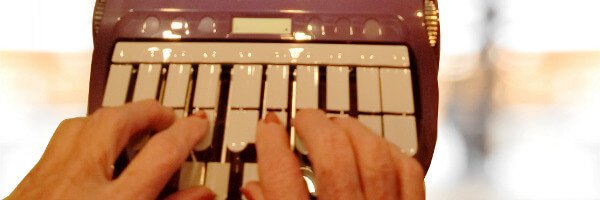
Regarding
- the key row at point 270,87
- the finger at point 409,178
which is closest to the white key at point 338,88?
the key row at point 270,87

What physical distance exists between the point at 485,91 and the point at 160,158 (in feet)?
2.41

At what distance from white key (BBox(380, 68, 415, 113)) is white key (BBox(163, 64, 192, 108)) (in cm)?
19

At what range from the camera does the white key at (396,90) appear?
1.84 ft

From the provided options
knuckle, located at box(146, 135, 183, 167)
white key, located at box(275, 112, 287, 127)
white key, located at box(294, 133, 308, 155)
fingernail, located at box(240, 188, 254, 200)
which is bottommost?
fingernail, located at box(240, 188, 254, 200)

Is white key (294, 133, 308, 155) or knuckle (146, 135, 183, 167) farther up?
knuckle (146, 135, 183, 167)

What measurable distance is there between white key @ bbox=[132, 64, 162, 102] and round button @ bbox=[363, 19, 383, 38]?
215mm

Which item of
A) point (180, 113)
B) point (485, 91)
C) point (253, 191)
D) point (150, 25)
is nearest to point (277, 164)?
point (253, 191)

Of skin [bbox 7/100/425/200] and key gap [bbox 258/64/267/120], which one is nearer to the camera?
skin [bbox 7/100/425/200]

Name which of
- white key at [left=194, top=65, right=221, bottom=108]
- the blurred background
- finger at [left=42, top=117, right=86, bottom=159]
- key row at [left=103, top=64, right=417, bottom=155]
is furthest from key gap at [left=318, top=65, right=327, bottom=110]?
the blurred background

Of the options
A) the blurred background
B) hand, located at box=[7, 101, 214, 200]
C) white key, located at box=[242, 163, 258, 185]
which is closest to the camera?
hand, located at box=[7, 101, 214, 200]

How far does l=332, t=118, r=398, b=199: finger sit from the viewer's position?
1.43 ft

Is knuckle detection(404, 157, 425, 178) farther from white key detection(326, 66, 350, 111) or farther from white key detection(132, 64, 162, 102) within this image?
white key detection(132, 64, 162, 102)

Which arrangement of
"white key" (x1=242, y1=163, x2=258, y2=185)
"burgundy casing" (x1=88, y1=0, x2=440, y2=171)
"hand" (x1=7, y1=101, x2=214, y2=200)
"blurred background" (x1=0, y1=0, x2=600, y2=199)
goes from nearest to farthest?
"hand" (x1=7, y1=101, x2=214, y2=200) < "white key" (x1=242, y1=163, x2=258, y2=185) < "burgundy casing" (x1=88, y1=0, x2=440, y2=171) < "blurred background" (x1=0, y1=0, x2=600, y2=199)

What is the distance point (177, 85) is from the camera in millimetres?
572
